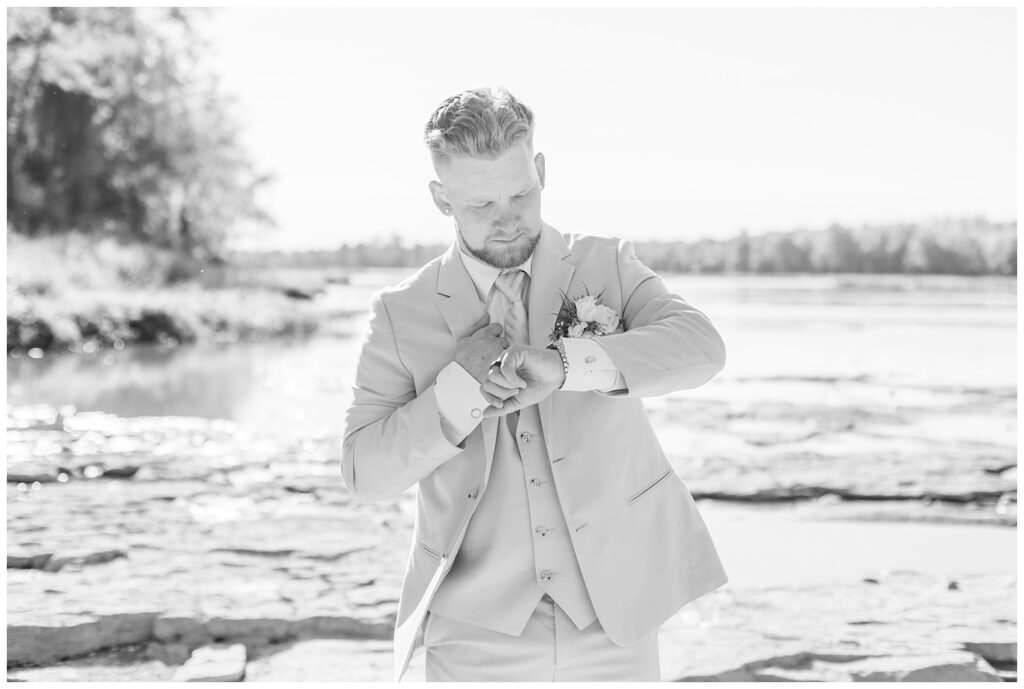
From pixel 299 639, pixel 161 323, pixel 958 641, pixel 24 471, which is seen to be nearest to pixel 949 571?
pixel 958 641

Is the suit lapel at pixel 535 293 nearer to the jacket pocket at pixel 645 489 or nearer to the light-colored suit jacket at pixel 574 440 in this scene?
the light-colored suit jacket at pixel 574 440

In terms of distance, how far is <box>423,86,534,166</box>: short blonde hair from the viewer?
1.98 m

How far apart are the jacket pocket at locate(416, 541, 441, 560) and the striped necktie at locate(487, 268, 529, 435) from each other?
0.29 m

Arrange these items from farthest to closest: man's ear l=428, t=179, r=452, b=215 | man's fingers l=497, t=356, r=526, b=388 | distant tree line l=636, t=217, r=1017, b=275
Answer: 1. distant tree line l=636, t=217, r=1017, b=275
2. man's ear l=428, t=179, r=452, b=215
3. man's fingers l=497, t=356, r=526, b=388

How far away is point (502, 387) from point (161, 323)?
16.4m

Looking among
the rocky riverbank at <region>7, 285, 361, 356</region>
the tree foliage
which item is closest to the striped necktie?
the rocky riverbank at <region>7, 285, 361, 356</region>

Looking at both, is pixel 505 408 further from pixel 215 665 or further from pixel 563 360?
pixel 215 665

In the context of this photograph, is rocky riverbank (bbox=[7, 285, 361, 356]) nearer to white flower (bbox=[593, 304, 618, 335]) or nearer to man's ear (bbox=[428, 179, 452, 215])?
man's ear (bbox=[428, 179, 452, 215])

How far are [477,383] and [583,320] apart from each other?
240 mm

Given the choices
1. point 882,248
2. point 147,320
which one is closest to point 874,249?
point 882,248

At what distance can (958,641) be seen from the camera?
13.7ft

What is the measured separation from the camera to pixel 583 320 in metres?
2.05

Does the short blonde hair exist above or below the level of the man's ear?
above

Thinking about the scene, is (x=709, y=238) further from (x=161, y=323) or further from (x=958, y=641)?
(x=958, y=641)
